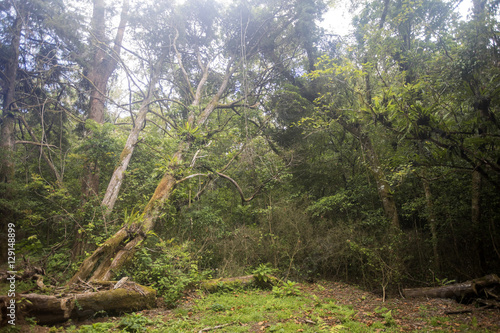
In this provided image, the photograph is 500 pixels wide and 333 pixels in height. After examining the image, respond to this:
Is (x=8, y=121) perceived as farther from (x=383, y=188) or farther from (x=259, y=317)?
(x=383, y=188)

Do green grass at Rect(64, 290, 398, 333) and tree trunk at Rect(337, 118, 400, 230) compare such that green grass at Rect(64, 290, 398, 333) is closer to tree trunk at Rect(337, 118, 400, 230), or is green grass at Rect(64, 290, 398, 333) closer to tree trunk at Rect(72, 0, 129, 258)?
tree trunk at Rect(337, 118, 400, 230)

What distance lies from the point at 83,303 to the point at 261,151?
747cm

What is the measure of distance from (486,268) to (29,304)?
426 inches

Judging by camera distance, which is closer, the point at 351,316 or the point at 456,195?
the point at 351,316

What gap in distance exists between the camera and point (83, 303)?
4430 millimetres

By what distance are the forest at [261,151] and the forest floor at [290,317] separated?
0.78 m

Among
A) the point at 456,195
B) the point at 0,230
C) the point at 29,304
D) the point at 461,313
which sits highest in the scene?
the point at 456,195

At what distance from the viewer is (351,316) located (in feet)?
15.7

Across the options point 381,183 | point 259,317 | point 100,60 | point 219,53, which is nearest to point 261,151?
point 381,183

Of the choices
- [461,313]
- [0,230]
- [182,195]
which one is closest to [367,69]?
[461,313]

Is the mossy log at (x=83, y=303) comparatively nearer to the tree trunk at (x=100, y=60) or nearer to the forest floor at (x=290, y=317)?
the forest floor at (x=290, y=317)

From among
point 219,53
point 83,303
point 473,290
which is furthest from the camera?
point 219,53

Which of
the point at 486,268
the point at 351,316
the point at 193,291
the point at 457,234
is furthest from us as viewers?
the point at 457,234

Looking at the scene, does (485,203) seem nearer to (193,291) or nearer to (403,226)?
(403,226)
